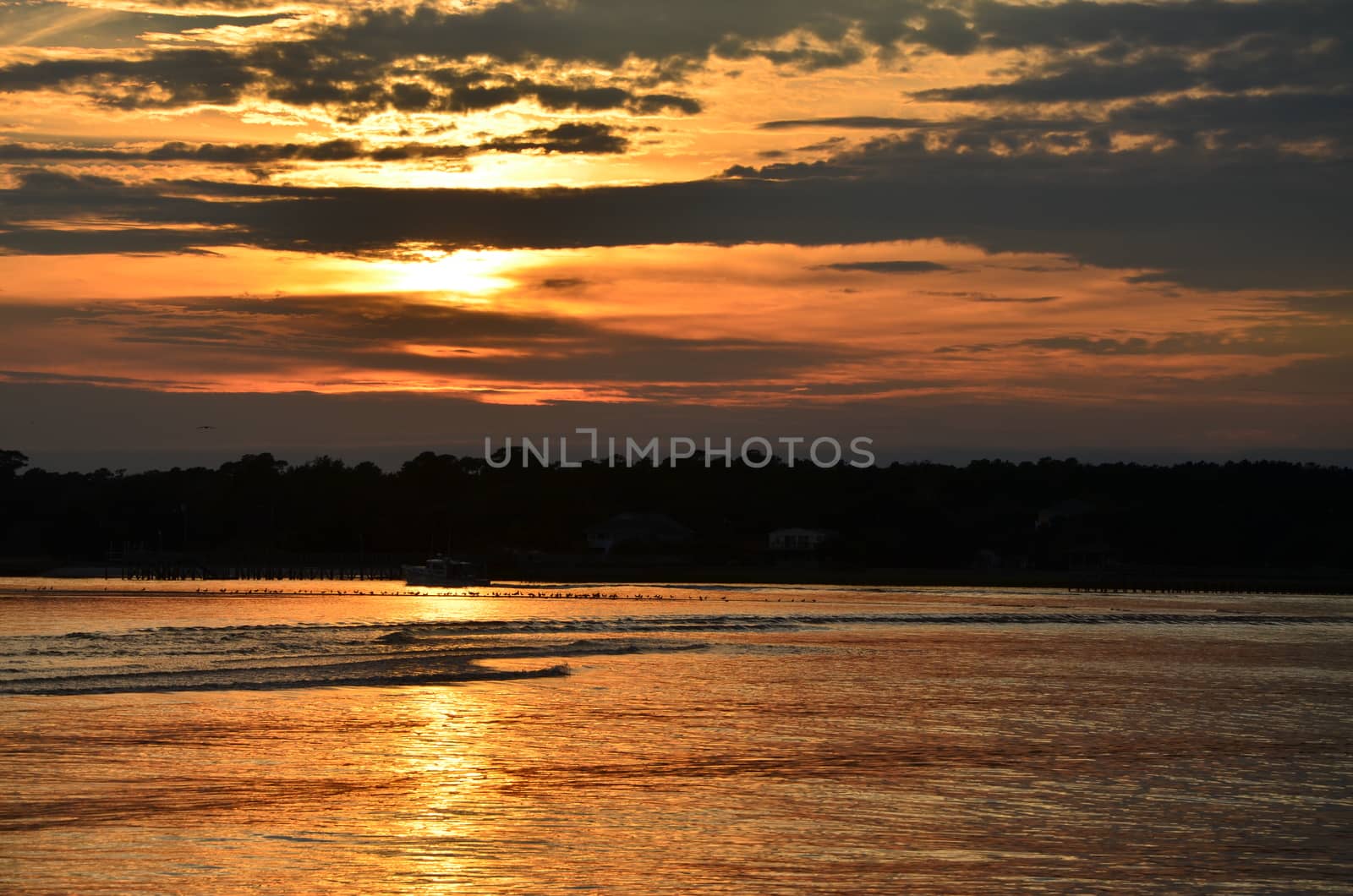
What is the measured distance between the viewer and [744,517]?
575ft

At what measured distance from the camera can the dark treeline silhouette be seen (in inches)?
5433

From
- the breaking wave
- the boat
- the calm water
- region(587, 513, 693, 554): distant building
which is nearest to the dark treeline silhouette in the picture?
region(587, 513, 693, 554): distant building

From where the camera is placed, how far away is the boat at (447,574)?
124812mm

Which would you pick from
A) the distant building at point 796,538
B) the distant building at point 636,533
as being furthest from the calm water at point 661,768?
the distant building at point 636,533

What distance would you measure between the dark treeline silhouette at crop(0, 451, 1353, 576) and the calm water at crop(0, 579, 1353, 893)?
308 ft

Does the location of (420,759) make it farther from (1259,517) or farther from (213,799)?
(1259,517)

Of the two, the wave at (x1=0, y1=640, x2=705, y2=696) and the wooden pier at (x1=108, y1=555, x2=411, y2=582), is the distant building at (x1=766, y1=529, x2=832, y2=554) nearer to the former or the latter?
the wooden pier at (x1=108, y1=555, x2=411, y2=582)

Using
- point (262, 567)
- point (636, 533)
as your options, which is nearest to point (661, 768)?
point (636, 533)

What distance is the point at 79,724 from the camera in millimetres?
25141

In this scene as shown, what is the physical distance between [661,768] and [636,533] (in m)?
142

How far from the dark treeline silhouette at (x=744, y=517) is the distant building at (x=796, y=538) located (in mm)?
1003

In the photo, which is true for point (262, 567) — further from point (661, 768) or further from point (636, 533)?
point (661, 768)

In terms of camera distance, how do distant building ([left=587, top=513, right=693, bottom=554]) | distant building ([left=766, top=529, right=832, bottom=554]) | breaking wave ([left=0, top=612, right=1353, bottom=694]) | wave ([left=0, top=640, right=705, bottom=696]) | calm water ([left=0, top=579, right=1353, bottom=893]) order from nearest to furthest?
calm water ([left=0, top=579, right=1353, bottom=893]) → wave ([left=0, top=640, right=705, bottom=696]) → breaking wave ([left=0, top=612, right=1353, bottom=694]) → distant building ([left=766, top=529, right=832, bottom=554]) → distant building ([left=587, top=513, right=693, bottom=554])

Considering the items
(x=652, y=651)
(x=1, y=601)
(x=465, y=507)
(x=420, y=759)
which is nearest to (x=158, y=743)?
(x=420, y=759)
